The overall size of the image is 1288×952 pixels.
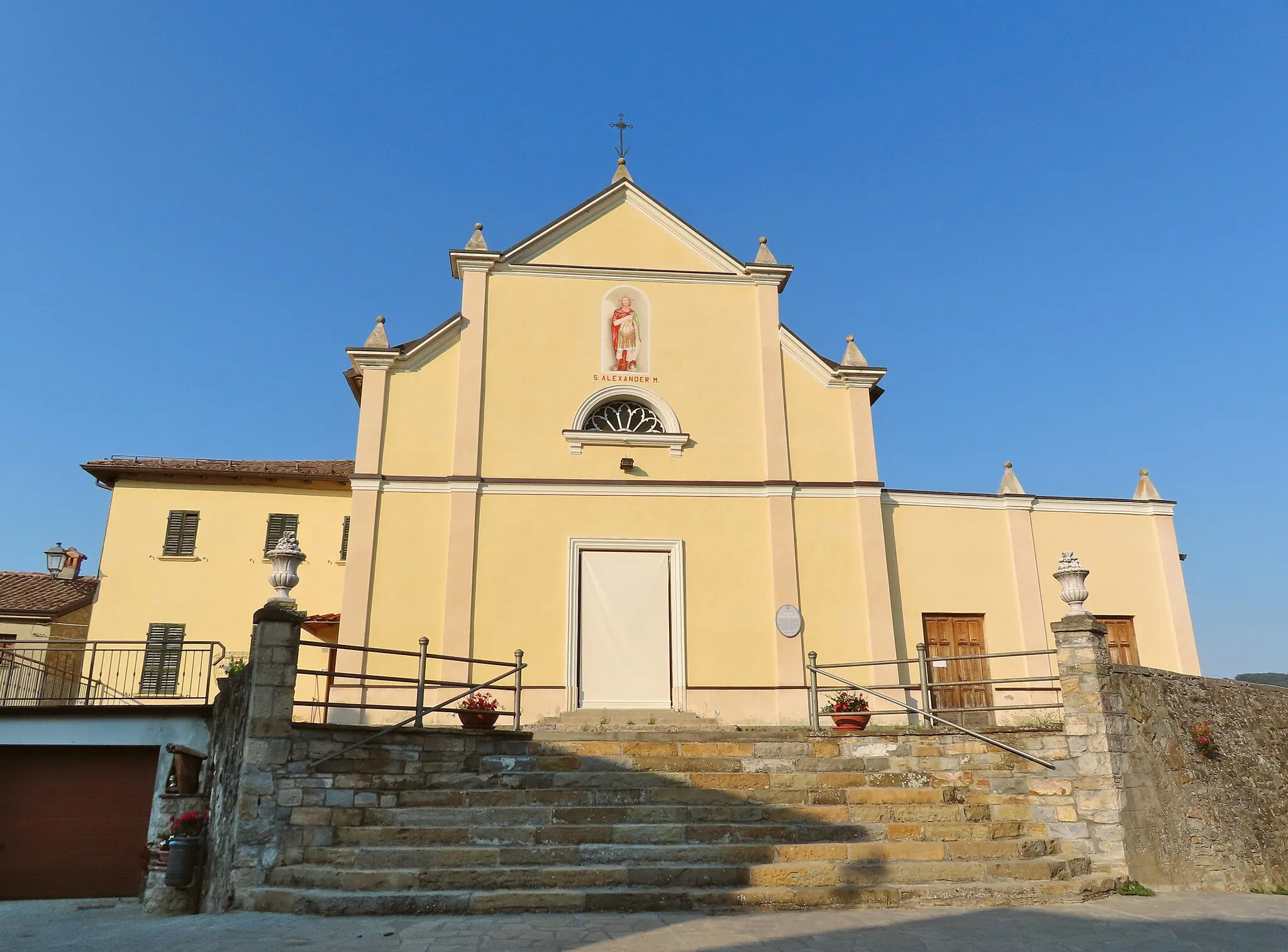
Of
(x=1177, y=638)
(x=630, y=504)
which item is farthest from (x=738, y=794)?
(x=1177, y=638)

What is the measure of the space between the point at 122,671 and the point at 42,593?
14.4 ft

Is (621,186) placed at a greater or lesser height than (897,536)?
greater

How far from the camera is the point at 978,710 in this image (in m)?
11.3

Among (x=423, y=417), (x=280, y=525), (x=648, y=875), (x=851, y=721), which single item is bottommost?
(x=648, y=875)

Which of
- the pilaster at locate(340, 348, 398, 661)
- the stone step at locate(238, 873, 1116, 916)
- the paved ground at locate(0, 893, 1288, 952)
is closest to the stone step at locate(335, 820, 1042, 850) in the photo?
the stone step at locate(238, 873, 1116, 916)

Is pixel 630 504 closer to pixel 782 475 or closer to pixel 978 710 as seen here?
pixel 782 475

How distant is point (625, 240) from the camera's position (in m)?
18.1

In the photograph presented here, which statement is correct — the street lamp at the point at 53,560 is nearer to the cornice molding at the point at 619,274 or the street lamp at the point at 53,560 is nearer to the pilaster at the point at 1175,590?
the cornice molding at the point at 619,274

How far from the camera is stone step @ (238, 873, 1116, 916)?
26.1 feet

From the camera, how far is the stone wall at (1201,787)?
1023 cm

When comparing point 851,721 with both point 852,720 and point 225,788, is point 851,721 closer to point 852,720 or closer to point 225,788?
point 852,720

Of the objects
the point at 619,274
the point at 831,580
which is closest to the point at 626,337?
the point at 619,274

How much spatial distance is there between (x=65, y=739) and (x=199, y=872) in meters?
5.33

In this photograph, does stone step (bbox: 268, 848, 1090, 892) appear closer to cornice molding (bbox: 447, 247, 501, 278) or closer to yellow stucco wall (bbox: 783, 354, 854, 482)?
yellow stucco wall (bbox: 783, 354, 854, 482)
